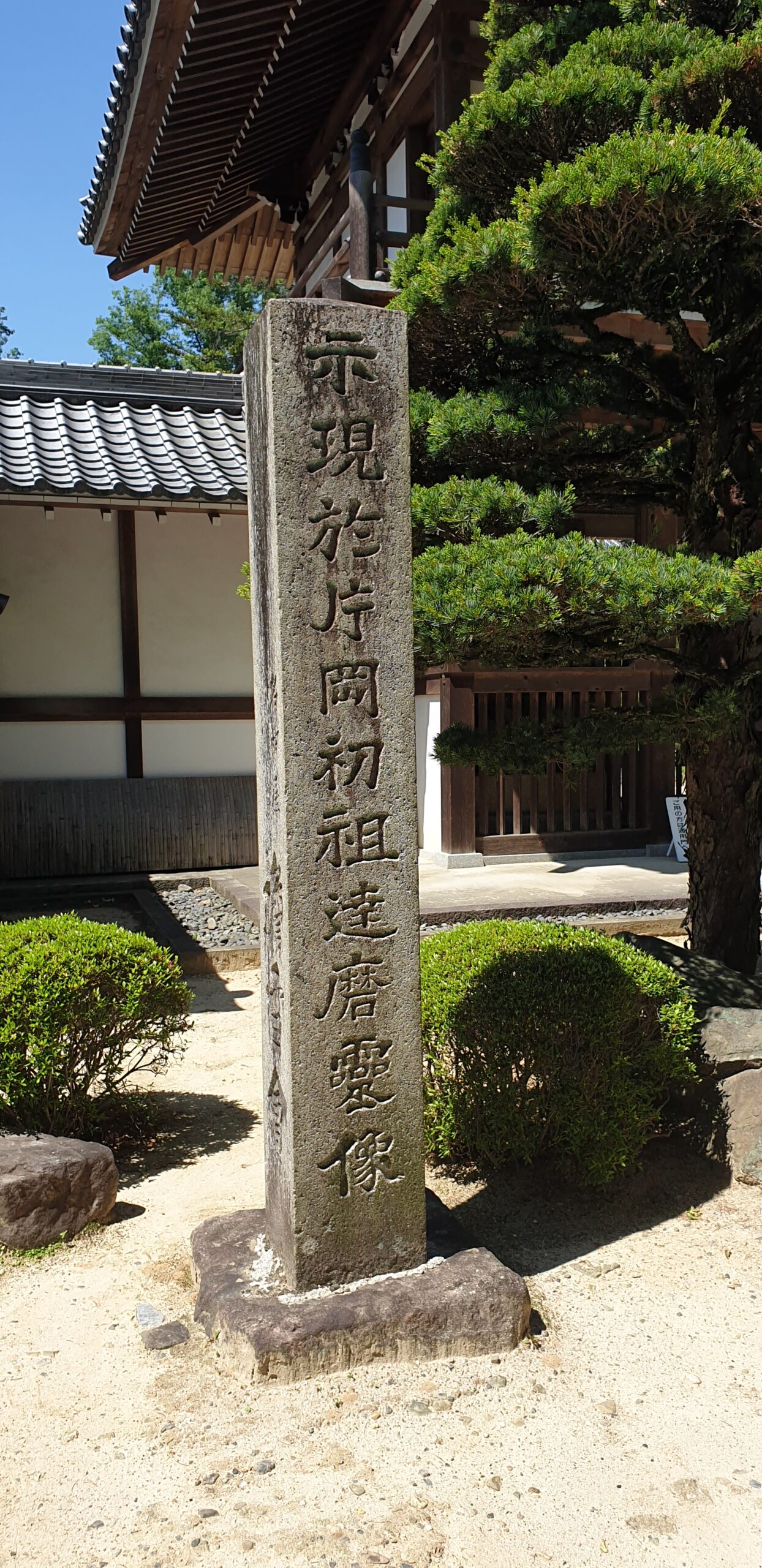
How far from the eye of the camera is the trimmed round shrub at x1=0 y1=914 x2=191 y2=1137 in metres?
4.26

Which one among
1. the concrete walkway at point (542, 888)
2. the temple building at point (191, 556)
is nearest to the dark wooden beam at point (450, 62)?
the temple building at point (191, 556)

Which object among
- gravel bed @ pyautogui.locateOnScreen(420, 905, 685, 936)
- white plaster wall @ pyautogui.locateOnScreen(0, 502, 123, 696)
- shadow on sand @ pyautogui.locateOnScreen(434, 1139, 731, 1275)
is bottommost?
shadow on sand @ pyautogui.locateOnScreen(434, 1139, 731, 1275)

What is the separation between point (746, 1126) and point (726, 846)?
1353 mm

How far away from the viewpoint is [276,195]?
12.6 meters

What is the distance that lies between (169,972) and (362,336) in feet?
9.13

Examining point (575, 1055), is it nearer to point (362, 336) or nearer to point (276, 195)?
point (362, 336)

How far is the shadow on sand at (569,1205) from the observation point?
12.8 ft

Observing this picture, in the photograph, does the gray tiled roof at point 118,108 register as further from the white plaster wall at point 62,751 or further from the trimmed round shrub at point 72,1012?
the trimmed round shrub at point 72,1012

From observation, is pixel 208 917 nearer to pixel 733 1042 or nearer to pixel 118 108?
pixel 733 1042

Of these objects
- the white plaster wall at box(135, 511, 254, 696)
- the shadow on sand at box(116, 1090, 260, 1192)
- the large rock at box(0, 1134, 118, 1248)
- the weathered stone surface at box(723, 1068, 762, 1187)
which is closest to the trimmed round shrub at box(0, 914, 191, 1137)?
the shadow on sand at box(116, 1090, 260, 1192)

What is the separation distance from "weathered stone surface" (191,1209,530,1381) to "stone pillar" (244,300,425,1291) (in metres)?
0.11

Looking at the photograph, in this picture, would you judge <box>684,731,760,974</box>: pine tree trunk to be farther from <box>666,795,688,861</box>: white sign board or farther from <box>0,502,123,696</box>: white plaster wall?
<box>0,502,123,696</box>: white plaster wall

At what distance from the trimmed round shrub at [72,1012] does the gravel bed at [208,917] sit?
3216mm

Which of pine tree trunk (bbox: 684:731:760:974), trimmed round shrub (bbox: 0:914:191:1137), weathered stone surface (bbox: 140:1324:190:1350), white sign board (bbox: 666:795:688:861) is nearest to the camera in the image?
weathered stone surface (bbox: 140:1324:190:1350)
